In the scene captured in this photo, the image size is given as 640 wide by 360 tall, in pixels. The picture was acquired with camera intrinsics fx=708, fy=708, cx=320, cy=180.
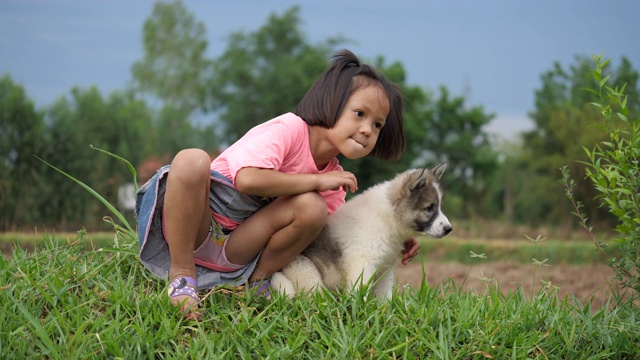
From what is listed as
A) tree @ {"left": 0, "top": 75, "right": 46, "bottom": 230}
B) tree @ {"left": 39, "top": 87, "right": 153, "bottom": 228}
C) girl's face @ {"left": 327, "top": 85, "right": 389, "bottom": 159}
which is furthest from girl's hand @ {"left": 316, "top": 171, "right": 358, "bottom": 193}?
tree @ {"left": 0, "top": 75, "right": 46, "bottom": 230}

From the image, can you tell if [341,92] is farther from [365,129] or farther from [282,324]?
[282,324]

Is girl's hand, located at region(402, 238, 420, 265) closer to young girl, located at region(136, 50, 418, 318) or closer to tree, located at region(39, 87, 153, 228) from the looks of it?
young girl, located at region(136, 50, 418, 318)

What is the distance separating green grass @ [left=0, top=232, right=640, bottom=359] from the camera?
380cm

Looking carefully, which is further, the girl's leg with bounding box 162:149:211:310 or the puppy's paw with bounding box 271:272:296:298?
the puppy's paw with bounding box 271:272:296:298

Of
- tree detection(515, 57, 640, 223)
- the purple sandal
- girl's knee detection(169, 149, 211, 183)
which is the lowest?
Result: tree detection(515, 57, 640, 223)

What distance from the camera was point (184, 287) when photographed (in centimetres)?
424

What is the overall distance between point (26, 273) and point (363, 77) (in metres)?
2.51

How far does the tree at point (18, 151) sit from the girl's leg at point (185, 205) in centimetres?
1223

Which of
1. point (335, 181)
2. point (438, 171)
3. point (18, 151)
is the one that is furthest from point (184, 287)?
point (18, 151)

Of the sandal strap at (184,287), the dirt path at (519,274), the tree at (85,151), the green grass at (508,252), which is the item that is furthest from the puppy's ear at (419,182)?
the tree at (85,151)

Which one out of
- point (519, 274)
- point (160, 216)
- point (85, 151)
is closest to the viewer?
point (160, 216)

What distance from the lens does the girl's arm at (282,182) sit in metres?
4.07

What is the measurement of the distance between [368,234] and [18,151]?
13388mm

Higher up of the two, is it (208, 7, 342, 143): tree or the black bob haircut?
the black bob haircut
